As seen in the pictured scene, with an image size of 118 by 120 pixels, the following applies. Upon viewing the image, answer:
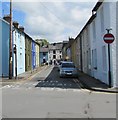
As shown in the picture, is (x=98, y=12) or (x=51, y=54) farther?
(x=51, y=54)

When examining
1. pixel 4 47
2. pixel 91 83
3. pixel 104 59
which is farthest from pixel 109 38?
pixel 4 47

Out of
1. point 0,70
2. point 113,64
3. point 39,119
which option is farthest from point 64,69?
point 39,119

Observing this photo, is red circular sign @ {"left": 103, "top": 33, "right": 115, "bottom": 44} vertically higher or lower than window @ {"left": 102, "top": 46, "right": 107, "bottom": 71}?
higher

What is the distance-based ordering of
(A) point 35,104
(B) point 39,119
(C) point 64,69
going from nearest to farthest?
(B) point 39,119 → (A) point 35,104 → (C) point 64,69

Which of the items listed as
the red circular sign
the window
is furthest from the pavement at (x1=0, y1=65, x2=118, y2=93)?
the red circular sign

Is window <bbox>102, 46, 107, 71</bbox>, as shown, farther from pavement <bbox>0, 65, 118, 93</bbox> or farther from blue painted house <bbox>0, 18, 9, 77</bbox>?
blue painted house <bbox>0, 18, 9, 77</bbox>

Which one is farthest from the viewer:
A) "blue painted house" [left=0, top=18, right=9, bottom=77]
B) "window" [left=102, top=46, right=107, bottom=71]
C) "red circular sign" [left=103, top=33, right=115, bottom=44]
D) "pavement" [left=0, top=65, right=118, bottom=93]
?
"blue painted house" [left=0, top=18, right=9, bottom=77]

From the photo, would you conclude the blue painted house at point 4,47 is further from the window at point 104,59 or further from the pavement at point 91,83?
the window at point 104,59

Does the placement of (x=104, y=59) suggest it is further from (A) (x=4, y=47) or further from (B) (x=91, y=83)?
(A) (x=4, y=47)

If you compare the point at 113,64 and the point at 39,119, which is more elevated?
the point at 113,64

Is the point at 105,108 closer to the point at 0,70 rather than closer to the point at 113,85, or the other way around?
the point at 113,85

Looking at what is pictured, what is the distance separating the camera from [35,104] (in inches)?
487

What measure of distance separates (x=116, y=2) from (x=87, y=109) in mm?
10111

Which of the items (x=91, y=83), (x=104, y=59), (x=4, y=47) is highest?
(x=4, y=47)
